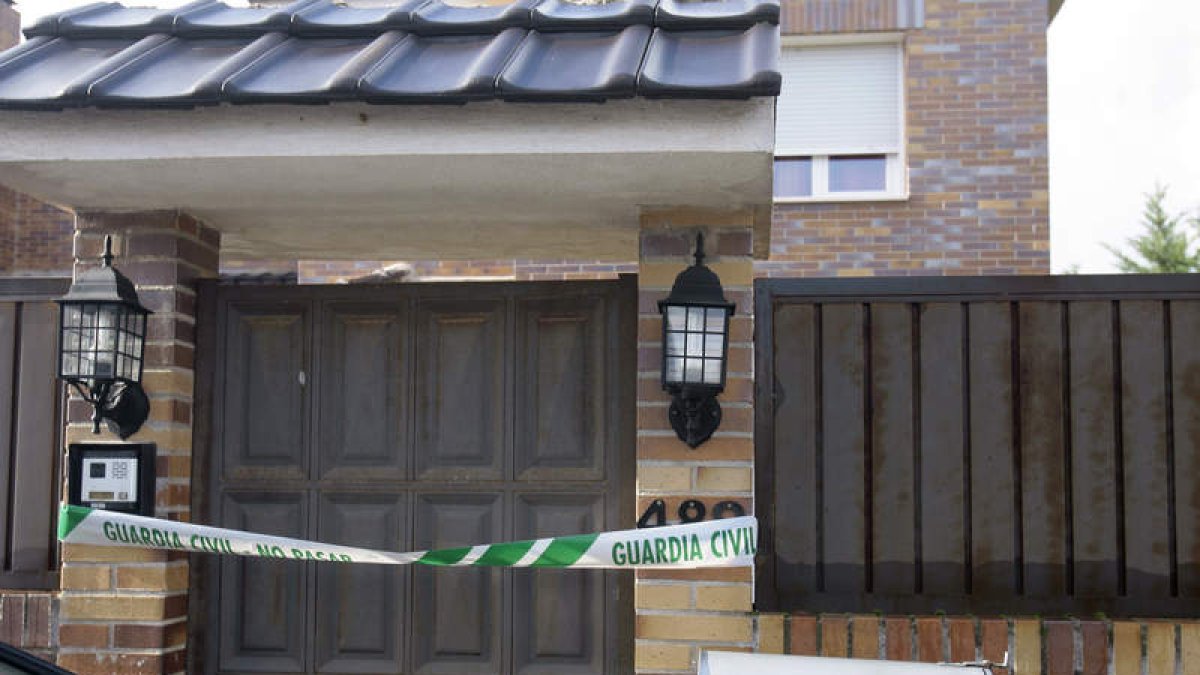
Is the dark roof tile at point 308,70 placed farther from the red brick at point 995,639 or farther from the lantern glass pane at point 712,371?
the red brick at point 995,639

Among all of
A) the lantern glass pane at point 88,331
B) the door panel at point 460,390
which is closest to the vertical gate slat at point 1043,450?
the door panel at point 460,390

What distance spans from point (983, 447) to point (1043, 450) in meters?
0.21

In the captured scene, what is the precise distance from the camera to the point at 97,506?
4566 millimetres

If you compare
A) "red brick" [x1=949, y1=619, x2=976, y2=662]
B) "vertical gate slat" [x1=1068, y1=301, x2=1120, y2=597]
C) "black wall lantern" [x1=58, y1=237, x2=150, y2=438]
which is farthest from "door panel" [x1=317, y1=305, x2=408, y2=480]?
"vertical gate slat" [x1=1068, y1=301, x2=1120, y2=597]

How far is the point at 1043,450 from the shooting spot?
4598 mm

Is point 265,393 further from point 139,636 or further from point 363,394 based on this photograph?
point 139,636

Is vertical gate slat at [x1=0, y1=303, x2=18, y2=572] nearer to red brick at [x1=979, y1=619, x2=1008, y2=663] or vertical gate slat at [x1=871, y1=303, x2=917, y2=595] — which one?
vertical gate slat at [x1=871, y1=303, x2=917, y2=595]

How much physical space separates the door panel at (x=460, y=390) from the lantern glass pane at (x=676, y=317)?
0.79m

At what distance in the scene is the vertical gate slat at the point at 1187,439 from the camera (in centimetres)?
→ 453

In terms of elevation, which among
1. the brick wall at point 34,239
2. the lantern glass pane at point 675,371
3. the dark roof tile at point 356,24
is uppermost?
the brick wall at point 34,239

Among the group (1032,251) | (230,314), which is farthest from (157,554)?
(1032,251)

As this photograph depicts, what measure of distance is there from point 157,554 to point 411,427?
3.35ft

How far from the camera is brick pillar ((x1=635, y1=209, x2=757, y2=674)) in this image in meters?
4.39

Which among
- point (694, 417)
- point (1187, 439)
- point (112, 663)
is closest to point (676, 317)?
point (694, 417)
